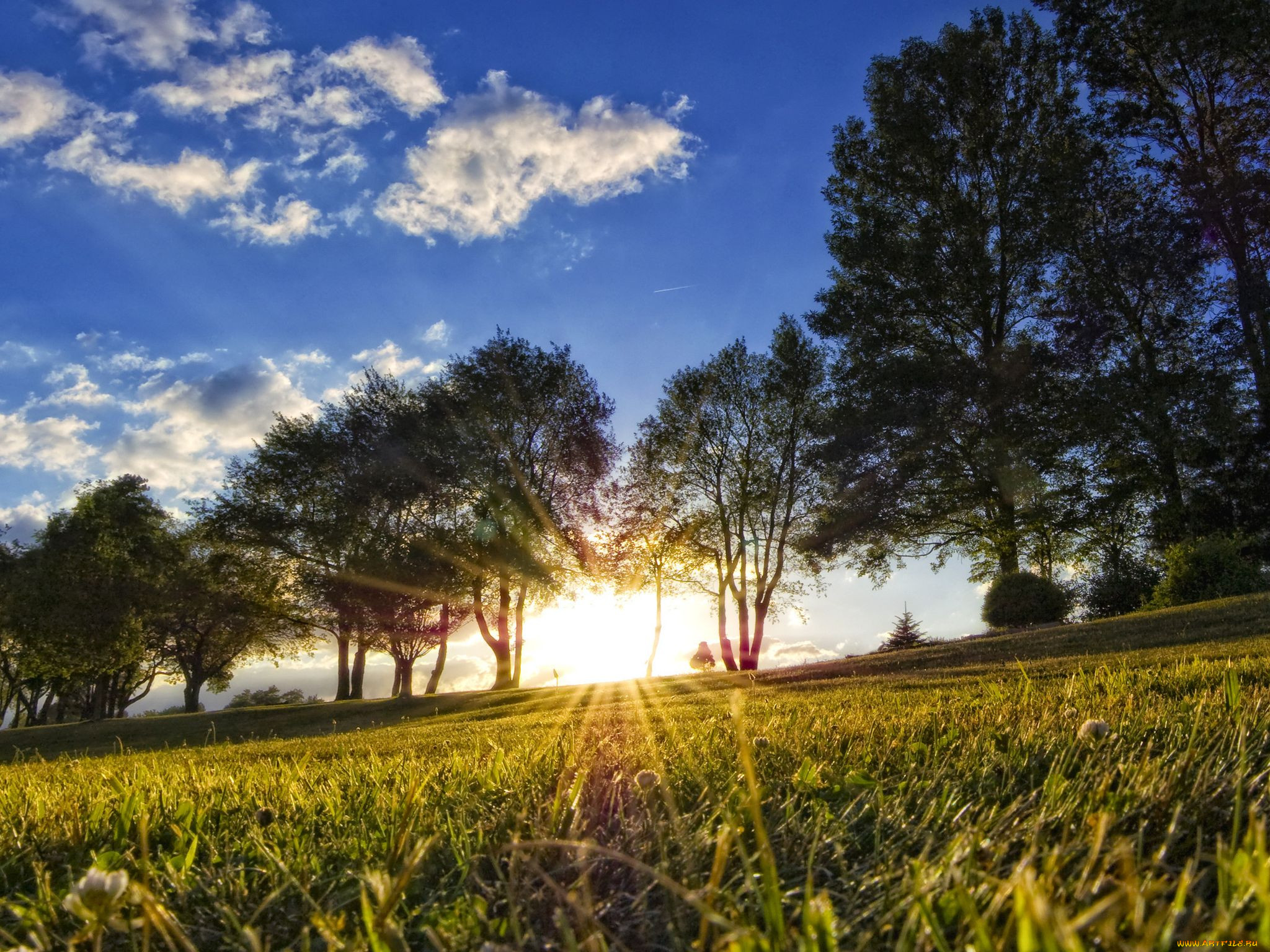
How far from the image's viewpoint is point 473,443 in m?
30.7

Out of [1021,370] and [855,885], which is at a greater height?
[1021,370]

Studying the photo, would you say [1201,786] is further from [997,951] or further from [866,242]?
[866,242]

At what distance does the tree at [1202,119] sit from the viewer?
74.7 ft

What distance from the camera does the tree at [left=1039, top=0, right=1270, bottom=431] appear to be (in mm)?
22781

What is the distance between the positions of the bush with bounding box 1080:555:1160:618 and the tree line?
83 mm

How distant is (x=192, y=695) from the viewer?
4094 centimetres

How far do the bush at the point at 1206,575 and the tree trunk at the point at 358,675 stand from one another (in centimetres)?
2998

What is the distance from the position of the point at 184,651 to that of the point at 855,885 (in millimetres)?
47507

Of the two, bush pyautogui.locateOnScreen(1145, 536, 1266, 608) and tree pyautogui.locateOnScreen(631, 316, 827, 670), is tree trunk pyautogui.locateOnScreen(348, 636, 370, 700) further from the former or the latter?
bush pyautogui.locateOnScreen(1145, 536, 1266, 608)

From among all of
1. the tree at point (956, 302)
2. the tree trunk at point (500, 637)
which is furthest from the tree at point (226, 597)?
the tree at point (956, 302)

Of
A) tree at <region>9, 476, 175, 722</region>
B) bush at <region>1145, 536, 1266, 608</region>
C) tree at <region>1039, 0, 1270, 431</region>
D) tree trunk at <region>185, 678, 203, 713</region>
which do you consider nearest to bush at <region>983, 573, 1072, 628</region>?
bush at <region>1145, 536, 1266, 608</region>

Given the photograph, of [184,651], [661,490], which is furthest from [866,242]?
[184,651]

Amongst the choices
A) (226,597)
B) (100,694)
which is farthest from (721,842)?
(100,694)

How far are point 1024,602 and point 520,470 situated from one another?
19.6 m
